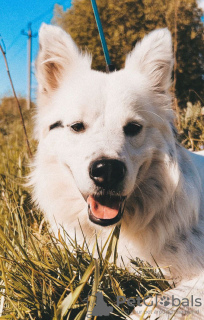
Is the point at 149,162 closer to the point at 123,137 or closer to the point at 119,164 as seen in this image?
the point at 123,137

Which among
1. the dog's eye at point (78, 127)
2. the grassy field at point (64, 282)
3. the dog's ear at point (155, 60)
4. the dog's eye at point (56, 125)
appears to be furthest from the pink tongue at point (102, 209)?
the dog's ear at point (155, 60)

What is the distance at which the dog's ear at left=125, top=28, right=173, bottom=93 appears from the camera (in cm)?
262

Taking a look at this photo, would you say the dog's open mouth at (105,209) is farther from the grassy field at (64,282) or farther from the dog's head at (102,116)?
the grassy field at (64,282)

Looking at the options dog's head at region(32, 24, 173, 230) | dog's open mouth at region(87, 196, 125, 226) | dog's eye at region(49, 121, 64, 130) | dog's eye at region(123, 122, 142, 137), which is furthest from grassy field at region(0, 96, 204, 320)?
dog's eye at region(49, 121, 64, 130)

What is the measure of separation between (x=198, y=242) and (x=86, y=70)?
5.97ft

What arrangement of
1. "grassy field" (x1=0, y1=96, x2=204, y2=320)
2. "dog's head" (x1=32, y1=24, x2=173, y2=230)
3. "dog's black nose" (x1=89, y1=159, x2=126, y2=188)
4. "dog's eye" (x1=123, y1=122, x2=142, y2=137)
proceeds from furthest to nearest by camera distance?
"dog's eye" (x1=123, y1=122, x2=142, y2=137) < "dog's head" (x1=32, y1=24, x2=173, y2=230) < "dog's black nose" (x1=89, y1=159, x2=126, y2=188) < "grassy field" (x1=0, y1=96, x2=204, y2=320)

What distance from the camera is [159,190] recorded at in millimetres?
2461

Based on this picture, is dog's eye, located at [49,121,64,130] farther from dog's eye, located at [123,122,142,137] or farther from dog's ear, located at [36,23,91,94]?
dog's eye, located at [123,122,142,137]

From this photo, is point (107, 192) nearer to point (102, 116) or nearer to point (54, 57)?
point (102, 116)

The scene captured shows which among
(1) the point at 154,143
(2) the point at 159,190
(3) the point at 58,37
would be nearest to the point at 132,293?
(2) the point at 159,190

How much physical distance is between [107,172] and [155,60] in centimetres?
131

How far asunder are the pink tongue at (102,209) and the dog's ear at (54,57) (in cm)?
126

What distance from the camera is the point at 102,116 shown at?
2287 mm

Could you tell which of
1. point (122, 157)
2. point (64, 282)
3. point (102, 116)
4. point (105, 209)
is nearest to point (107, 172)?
point (122, 157)
